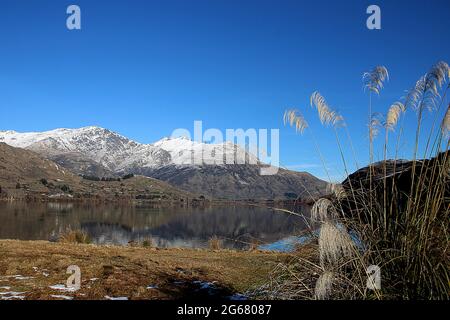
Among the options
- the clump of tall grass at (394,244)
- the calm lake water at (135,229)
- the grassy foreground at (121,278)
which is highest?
the clump of tall grass at (394,244)

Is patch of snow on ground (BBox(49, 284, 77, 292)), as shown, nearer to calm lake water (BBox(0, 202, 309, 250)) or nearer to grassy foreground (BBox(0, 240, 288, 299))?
grassy foreground (BBox(0, 240, 288, 299))

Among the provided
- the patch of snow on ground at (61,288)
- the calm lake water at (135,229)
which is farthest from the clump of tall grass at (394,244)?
the patch of snow on ground at (61,288)

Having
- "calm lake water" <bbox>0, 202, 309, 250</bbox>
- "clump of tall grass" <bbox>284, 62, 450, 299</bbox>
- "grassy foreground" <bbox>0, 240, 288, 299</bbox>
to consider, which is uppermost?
"clump of tall grass" <bbox>284, 62, 450, 299</bbox>

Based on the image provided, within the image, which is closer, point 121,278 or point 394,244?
point 394,244

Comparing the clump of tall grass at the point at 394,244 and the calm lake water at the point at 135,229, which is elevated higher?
the clump of tall grass at the point at 394,244

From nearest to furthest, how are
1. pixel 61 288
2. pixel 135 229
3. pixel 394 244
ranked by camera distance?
pixel 394 244
pixel 61 288
pixel 135 229

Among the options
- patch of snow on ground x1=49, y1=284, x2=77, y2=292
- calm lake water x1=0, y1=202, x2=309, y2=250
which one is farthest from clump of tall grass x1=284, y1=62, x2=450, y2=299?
patch of snow on ground x1=49, y1=284, x2=77, y2=292

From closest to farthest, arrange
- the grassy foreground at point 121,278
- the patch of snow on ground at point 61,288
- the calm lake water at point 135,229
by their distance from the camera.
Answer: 1. the grassy foreground at point 121,278
2. the patch of snow on ground at point 61,288
3. the calm lake water at point 135,229

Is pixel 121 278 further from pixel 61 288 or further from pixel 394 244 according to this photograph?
pixel 394 244

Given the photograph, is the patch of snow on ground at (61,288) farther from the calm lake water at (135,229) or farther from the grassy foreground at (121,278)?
the calm lake water at (135,229)

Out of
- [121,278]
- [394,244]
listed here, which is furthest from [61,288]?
[394,244]

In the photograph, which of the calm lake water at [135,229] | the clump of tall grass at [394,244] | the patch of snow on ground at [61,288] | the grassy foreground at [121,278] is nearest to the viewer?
the clump of tall grass at [394,244]

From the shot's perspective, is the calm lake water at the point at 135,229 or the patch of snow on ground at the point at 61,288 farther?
the calm lake water at the point at 135,229
